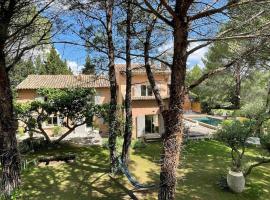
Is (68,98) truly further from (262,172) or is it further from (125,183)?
(262,172)

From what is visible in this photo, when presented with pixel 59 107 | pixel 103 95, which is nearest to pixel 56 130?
pixel 103 95

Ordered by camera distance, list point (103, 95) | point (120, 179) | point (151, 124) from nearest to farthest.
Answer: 1. point (120, 179)
2. point (151, 124)
3. point (103, 95)

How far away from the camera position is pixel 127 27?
1284cm

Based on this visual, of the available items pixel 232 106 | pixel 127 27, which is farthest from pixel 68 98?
pixel 232 106

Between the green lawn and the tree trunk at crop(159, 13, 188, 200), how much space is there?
75.5 inches

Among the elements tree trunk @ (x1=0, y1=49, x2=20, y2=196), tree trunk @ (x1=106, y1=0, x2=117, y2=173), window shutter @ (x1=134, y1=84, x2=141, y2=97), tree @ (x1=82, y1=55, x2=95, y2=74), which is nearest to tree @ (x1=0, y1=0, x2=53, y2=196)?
tree trunk @ (x1=0, y1=49, x2=20, y2=196)

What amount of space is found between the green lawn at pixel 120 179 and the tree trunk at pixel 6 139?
1.65 metres

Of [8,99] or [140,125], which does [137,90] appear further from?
[8,99]

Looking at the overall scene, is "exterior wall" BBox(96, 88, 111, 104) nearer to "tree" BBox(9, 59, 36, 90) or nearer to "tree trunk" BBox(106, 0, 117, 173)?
"tree" BBox(9, 59, 36, 90)

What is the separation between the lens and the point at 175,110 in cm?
735

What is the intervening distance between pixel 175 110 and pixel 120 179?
772cm

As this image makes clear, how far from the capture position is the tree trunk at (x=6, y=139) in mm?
9750

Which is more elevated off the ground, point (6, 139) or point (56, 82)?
point (56, 82)

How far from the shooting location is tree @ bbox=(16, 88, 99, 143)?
1867 cm
